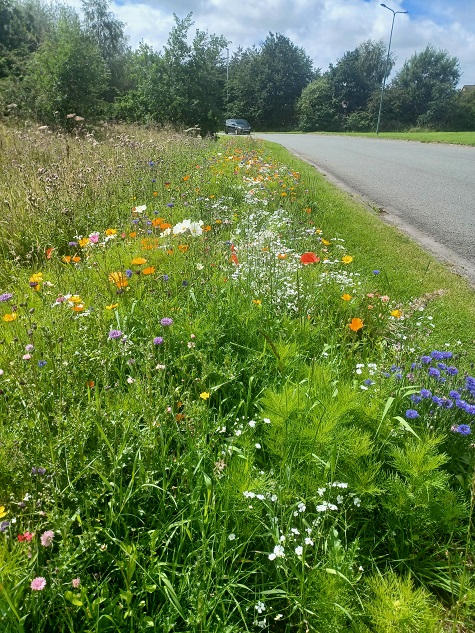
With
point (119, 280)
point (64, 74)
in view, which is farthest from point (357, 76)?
point (119, 280)

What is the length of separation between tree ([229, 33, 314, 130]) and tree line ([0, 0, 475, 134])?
153mm

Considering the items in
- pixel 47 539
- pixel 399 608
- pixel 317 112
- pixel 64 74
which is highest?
pixel 317 112

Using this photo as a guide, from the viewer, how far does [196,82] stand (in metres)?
16.0

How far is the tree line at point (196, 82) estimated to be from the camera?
13.0m

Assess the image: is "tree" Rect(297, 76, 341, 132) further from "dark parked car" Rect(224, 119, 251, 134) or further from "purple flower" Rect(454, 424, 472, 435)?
"purple flower" Rect(454, 424, 472, 435)

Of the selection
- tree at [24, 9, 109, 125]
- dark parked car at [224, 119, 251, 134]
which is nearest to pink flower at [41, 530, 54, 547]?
tree at [24, 9, 109, 125]

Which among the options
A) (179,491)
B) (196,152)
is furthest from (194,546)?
(196,152)

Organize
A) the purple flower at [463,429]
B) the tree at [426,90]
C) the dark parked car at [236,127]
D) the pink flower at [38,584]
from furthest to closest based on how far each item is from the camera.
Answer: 1. the tree at [426,90]
2. the dark parked car at [236,127]
3. the purple flower at [463,429]
4. the pink flower at [38,584]

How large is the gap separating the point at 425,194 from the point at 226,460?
25.8 feet

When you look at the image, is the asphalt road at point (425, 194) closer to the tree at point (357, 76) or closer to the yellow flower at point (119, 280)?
the yellow flower at point (119, 280)

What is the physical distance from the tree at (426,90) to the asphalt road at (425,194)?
136 ft

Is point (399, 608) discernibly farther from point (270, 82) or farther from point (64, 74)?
point (270, 82)

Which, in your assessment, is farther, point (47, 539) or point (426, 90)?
point (426, 90)

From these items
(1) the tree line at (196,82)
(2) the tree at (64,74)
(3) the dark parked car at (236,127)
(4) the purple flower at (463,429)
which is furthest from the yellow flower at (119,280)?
(3) the dark parked car at (236,127)
